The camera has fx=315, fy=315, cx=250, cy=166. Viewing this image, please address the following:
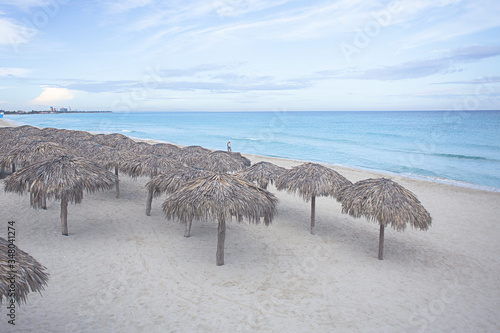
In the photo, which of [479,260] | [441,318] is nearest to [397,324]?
[441,318]

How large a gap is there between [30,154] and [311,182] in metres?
9.88

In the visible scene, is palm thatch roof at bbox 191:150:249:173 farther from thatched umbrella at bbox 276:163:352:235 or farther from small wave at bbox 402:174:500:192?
small wave at bbox 402:174:500:192

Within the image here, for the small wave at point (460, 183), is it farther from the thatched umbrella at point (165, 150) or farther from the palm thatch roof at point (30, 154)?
the palm thatch roof at point (30, 154)

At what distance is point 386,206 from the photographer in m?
7.82

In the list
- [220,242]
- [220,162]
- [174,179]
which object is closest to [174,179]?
[174,179]

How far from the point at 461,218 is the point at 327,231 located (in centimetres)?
609

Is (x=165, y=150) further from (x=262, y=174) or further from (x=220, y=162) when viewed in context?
(x=262, y=174)

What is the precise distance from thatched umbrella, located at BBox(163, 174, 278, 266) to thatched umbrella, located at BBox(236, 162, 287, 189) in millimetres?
3166

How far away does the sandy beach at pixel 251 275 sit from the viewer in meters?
5.63

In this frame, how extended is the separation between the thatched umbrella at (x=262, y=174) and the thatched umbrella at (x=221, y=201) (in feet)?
10.4

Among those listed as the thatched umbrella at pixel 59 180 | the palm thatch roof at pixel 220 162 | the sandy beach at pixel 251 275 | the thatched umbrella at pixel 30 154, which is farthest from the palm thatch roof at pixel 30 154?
the palm thatch roof at pixel 220 162

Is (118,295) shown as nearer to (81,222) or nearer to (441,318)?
(81,222)

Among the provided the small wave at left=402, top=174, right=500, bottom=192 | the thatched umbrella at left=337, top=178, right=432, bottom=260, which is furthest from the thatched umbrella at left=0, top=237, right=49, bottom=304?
the small wave at left=402, top=174, right=500, bottom=192

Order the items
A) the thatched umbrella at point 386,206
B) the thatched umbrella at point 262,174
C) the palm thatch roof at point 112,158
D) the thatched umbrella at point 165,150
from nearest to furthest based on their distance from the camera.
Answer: the thatched umbrella at point 386,206 < the thatched umbrella at point 262,174 < the palm thatch roof at point 112,158 < the thatched umbrella at point 165,150
